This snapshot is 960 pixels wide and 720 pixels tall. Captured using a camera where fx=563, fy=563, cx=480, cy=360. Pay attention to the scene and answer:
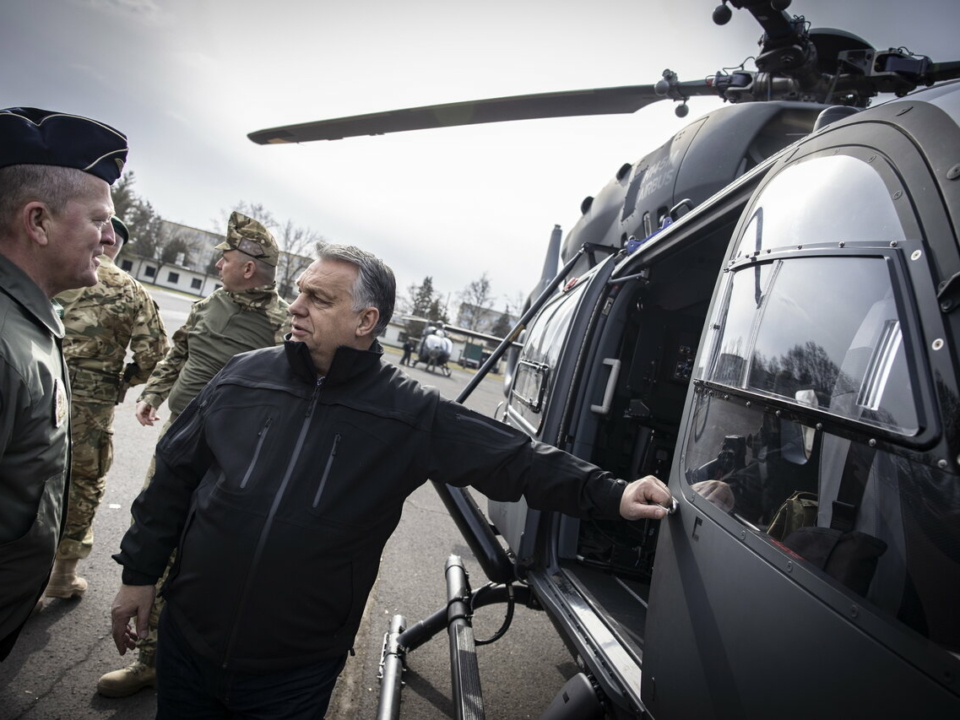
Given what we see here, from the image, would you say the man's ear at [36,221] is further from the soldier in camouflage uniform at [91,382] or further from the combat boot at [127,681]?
the combat boot at [127,681]

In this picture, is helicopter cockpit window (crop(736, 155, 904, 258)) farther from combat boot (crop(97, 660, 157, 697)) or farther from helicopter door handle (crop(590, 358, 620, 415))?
combat boot (crop(97, 660, 157, 697))

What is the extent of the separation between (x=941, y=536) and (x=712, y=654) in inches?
22.4

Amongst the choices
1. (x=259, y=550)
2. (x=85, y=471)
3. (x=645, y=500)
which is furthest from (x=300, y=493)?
(x=85, y=471)

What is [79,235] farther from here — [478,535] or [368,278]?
[478,535]

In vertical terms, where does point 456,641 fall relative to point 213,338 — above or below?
below

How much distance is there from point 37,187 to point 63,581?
2.42 m

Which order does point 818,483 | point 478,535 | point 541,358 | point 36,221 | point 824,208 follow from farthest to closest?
point 541,358 → point 478,535 → point 36,221 → point 824,208 → point 818,483

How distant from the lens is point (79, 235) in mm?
1509

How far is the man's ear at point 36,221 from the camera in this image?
4.65ft

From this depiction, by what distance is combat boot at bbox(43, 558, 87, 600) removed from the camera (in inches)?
115

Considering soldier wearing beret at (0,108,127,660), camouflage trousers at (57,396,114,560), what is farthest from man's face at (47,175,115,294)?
camouflage trousers at (57,396,114,560)

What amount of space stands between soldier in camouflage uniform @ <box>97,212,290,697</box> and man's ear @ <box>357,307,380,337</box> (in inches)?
58.3

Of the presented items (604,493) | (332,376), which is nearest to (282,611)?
(332,376)

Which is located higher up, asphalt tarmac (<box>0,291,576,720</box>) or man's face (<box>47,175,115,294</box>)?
man's face (<box>47,175,115,294</box>)
